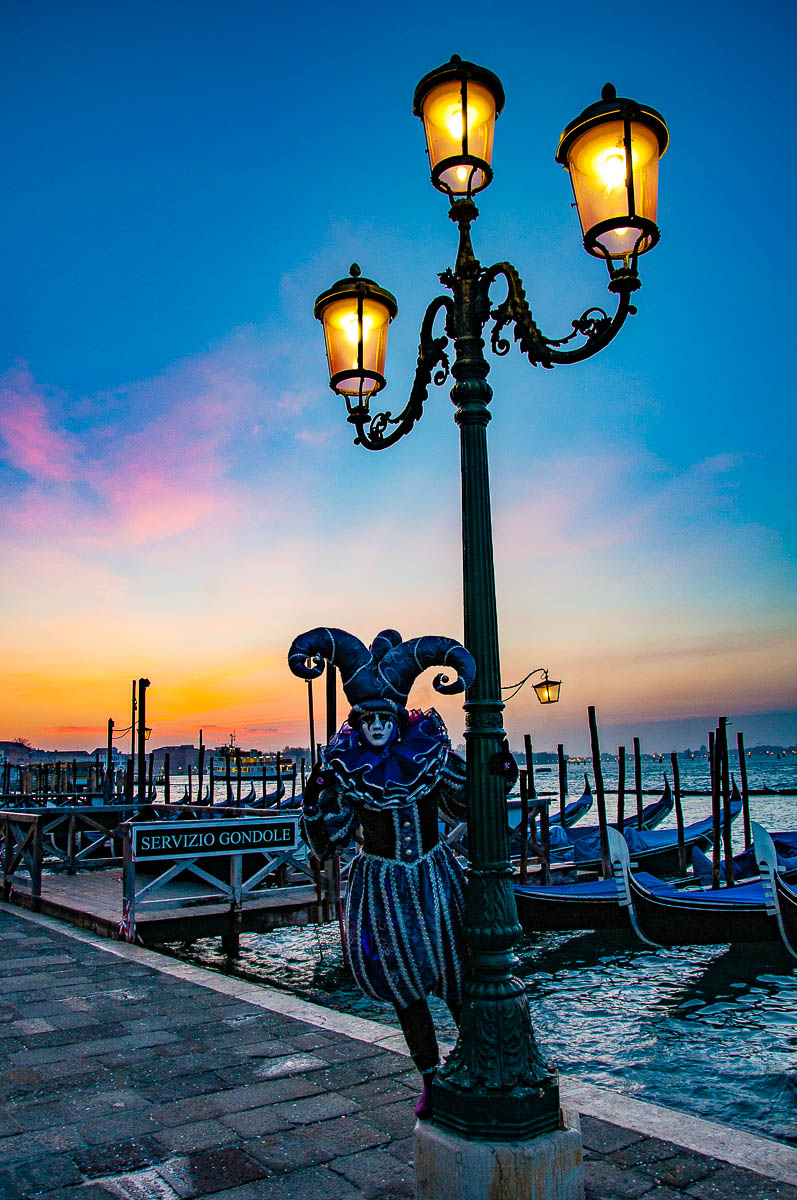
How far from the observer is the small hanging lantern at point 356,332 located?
3799 millimetres

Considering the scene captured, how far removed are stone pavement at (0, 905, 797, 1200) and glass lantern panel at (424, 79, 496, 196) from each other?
11.8 feet

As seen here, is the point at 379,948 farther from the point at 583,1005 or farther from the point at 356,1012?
the point at 583,1005

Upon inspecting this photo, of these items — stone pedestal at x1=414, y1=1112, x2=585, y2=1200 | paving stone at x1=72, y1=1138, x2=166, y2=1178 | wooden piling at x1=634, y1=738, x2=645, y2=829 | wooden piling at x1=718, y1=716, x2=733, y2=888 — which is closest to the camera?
stone pedestal at x1=414, y1=1112, x2=585, y2=1200

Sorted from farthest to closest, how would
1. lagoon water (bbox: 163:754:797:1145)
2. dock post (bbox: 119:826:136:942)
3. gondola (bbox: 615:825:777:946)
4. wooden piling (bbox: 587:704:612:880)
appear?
wooden piling (bbox: 587:704:612:880), gondola (bbox: 615:825:777:946), dock post (bbox: 119:826:136:942), lagoon water (bbox: 163:754:797:1145)

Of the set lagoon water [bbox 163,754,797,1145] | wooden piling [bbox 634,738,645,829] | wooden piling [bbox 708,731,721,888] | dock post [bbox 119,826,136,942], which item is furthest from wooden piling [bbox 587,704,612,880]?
dock post [bbox 119,826,136,942]

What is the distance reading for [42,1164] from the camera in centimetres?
307

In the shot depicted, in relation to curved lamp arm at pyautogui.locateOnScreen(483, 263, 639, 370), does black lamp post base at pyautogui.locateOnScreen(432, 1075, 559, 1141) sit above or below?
below

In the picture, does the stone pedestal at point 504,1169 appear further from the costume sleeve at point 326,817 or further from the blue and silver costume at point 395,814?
the costume sleeve at point 326,817

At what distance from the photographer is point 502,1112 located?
8.53 feet

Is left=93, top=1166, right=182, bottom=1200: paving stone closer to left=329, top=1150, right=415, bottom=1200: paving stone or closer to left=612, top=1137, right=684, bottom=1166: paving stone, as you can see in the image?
left=329, top=1150, right=415, bottom=1200: paving stone

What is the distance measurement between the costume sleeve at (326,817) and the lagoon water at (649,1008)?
2956 millimetres

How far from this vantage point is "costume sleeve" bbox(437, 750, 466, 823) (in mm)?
3074

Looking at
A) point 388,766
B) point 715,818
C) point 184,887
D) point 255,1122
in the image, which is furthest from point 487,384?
point 715,818

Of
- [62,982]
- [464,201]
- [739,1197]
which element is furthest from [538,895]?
[464,201]
